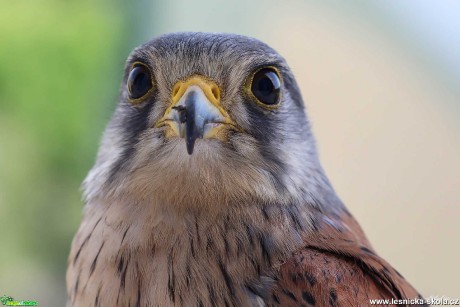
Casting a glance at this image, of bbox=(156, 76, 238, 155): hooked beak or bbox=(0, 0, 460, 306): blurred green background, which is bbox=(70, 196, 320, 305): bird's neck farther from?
bbox=(0, 0, 460, 306): blurred green background

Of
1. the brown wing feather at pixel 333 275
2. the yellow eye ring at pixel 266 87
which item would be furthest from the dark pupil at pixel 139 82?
the brown wing feather at pixel 333 275

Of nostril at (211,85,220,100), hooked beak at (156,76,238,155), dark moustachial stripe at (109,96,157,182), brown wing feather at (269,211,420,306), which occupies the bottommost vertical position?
brown wing feather at (269,211,420,306)

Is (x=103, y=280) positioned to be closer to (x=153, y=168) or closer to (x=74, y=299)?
(x=74, y=299)

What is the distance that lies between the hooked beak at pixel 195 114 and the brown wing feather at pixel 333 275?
0.91 ft

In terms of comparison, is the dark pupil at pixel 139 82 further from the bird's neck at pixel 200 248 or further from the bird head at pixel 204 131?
the bird's neck at pixel 200 248

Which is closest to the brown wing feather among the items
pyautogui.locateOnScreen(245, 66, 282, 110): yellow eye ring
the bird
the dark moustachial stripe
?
the bird

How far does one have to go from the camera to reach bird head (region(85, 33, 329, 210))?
114 cm

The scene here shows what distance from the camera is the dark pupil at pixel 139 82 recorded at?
1262 millimetres

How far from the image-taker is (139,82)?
50.6 inches

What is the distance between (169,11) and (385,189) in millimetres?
1347

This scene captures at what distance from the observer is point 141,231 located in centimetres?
115

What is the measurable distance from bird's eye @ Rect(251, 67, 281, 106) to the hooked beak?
4.7 inches

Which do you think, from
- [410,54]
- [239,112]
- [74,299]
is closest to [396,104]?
[410,54]

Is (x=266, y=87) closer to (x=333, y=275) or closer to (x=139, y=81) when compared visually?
(x=139, y=81)
